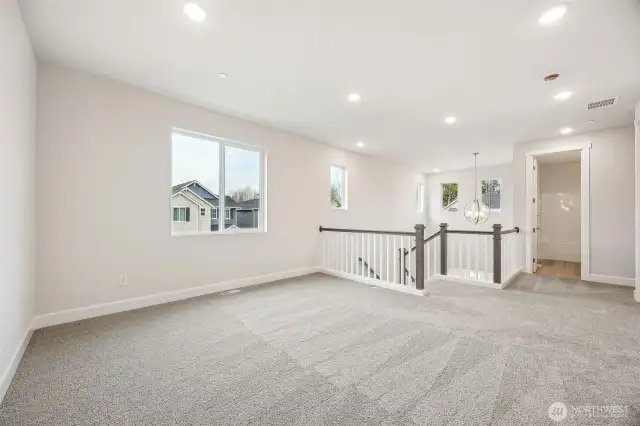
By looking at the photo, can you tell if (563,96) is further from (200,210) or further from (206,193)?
(200,210)

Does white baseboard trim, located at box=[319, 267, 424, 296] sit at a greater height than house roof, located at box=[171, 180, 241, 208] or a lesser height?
lesser

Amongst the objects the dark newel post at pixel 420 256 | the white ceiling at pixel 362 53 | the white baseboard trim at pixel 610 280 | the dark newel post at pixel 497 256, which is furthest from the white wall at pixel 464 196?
the dark newel post at pixel 420 256

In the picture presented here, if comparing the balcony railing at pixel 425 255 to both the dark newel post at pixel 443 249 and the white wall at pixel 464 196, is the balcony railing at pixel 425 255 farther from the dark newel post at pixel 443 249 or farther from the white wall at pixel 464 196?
the white wall at pixel 464 196

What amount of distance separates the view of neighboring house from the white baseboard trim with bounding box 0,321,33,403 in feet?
5.91

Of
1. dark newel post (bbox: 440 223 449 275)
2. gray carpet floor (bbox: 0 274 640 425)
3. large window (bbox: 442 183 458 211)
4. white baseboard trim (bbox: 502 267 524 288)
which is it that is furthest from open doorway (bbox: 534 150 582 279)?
gray carpet floor (bbox: 0 274 640 425)

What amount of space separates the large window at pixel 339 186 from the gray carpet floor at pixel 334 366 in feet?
11.0

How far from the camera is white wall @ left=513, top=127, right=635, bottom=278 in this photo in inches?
192

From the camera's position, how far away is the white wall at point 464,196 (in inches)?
342

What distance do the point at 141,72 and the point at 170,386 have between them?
127 inches

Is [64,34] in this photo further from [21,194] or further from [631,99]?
[631,99]

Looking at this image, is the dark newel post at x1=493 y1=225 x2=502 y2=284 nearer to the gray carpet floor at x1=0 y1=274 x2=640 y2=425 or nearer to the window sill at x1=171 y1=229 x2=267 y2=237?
the gray carpet floor at x1=0 y1=274 x2=640 y2=425

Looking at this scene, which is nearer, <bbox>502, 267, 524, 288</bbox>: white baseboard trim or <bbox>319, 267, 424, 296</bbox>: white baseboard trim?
<bbox>319, 267, 424, 296</bbox>: white baseboard trim

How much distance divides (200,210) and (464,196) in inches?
333

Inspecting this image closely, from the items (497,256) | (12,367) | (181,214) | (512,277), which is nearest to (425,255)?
(497,256)
